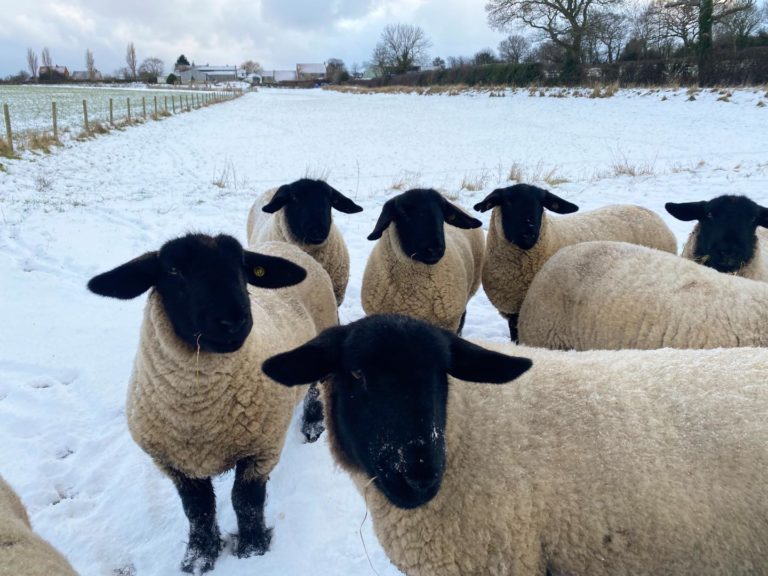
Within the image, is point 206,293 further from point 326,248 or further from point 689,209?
point 689,209

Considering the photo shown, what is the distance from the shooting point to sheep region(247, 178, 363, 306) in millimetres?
5312

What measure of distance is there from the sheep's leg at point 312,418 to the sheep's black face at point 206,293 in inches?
60.7

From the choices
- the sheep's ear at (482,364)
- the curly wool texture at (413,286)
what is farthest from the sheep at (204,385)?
the curly wool texture at (413,286)

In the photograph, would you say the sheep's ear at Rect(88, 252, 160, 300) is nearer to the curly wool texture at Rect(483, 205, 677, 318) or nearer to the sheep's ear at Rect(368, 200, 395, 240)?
the sheep's ear at Rect(368, 200, 395, 240)

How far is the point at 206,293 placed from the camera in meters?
2.62

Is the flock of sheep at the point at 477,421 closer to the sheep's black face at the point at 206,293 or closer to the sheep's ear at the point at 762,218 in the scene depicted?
the sheep's black face at the point at 206,293

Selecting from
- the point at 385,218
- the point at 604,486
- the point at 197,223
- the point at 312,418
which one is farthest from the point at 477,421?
the point at 197,223

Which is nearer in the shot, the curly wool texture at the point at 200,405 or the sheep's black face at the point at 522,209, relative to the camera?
the curly wool texture at the point at 200,405

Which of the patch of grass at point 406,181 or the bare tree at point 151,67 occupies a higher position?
the bare tree at point 151,67

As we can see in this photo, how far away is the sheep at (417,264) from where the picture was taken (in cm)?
441

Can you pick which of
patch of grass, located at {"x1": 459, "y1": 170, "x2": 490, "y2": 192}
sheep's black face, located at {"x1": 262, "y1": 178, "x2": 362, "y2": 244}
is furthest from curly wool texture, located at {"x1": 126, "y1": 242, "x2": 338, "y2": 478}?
patch of grass, located at {"x1": 459, "y1": 170, "x2": 490, "y2": 192}

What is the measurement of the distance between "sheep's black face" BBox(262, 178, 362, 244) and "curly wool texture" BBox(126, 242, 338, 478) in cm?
230

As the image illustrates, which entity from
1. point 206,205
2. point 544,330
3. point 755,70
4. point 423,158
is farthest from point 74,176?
point 755,70

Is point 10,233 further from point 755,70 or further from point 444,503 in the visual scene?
point 755,70
